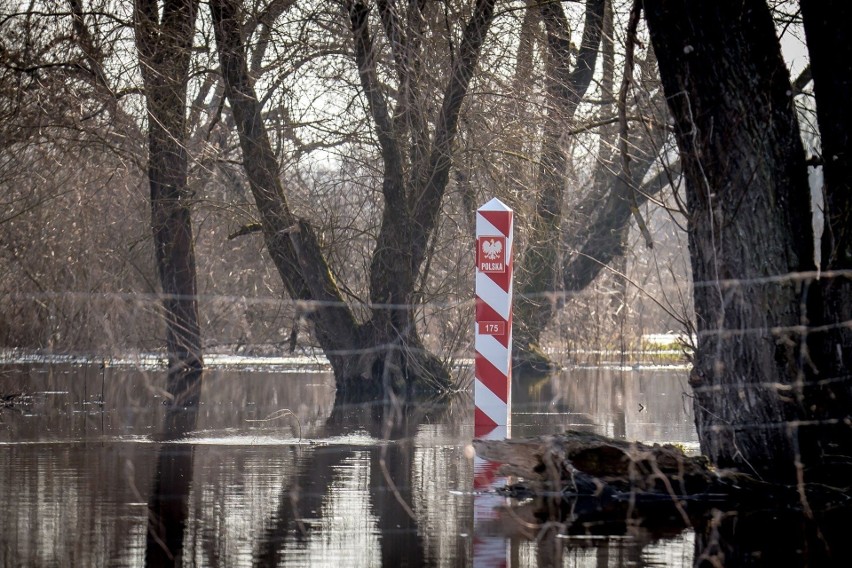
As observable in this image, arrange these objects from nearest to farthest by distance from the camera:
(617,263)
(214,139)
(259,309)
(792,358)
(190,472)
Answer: (792,358) → (190,472) → (214,139) → (259,309) → (617,263)

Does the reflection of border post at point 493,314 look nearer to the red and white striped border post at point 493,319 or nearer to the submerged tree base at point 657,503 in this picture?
the red and white striped border post at point 493,319

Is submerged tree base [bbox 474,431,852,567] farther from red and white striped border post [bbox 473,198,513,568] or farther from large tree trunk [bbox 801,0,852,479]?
red and white striped border post [bbox 473,198,513,568]

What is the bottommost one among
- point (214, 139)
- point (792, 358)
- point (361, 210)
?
point (792, 358)

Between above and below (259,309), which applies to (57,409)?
below

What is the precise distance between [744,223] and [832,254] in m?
0.52

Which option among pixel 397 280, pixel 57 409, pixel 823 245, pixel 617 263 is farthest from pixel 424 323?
pixel 617 263

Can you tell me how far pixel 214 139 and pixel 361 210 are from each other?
181 inches

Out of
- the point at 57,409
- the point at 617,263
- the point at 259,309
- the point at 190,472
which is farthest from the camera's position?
the point at 617,263

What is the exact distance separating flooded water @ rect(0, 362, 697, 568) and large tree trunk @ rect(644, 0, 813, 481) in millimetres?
1439

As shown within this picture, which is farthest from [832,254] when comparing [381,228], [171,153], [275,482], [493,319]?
[171,153]

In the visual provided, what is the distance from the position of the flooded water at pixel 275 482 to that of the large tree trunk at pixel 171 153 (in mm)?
2019

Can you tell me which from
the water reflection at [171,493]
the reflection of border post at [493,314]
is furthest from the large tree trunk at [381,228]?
the reflection of border post at [493,314]

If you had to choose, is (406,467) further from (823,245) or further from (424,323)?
(424,323)

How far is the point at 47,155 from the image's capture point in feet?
61.3
